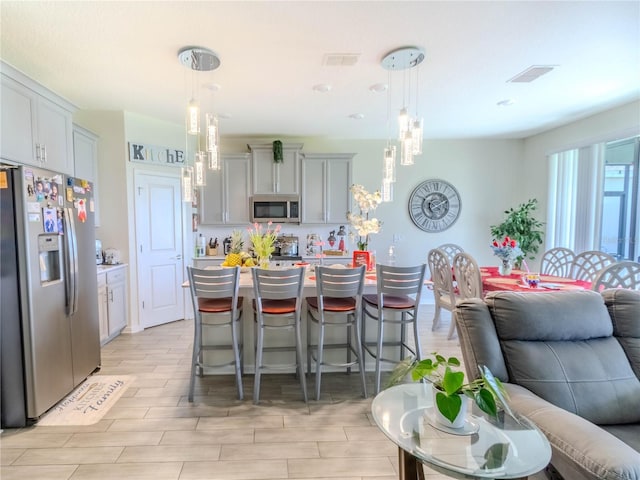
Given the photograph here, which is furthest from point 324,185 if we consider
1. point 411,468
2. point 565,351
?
point 411,468

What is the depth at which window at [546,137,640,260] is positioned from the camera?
3820 millimetres

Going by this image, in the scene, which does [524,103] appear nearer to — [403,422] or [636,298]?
[636,298]

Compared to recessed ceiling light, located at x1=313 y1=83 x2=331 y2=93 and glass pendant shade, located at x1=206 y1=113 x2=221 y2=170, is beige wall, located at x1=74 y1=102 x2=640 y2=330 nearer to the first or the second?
recessed ceiling light, located at x1=313 y1=83 x2=331 y2=93

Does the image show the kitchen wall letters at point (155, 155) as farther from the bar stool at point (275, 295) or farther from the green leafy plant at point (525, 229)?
the green leafy plant at point (525, 229)

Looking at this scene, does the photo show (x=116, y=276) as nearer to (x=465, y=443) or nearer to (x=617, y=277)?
(x=465, y=443)

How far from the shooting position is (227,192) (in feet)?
16.6

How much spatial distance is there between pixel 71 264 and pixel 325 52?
2601 mm

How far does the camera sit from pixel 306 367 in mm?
3098

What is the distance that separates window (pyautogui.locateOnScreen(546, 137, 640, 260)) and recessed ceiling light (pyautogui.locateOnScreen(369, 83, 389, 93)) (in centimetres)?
303

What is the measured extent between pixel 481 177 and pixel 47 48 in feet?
19.0

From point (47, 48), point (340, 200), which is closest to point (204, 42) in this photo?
point (47, 48)

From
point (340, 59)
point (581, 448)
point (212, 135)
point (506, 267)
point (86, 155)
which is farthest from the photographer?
point (86, 155)

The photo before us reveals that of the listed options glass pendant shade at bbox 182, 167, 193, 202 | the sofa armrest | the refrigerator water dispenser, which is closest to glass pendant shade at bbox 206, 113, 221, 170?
glass pendant shade at bbox 182, 167, 193, 202

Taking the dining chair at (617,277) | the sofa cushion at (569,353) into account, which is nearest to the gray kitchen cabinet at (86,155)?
the sofa cushion at (569,353)
